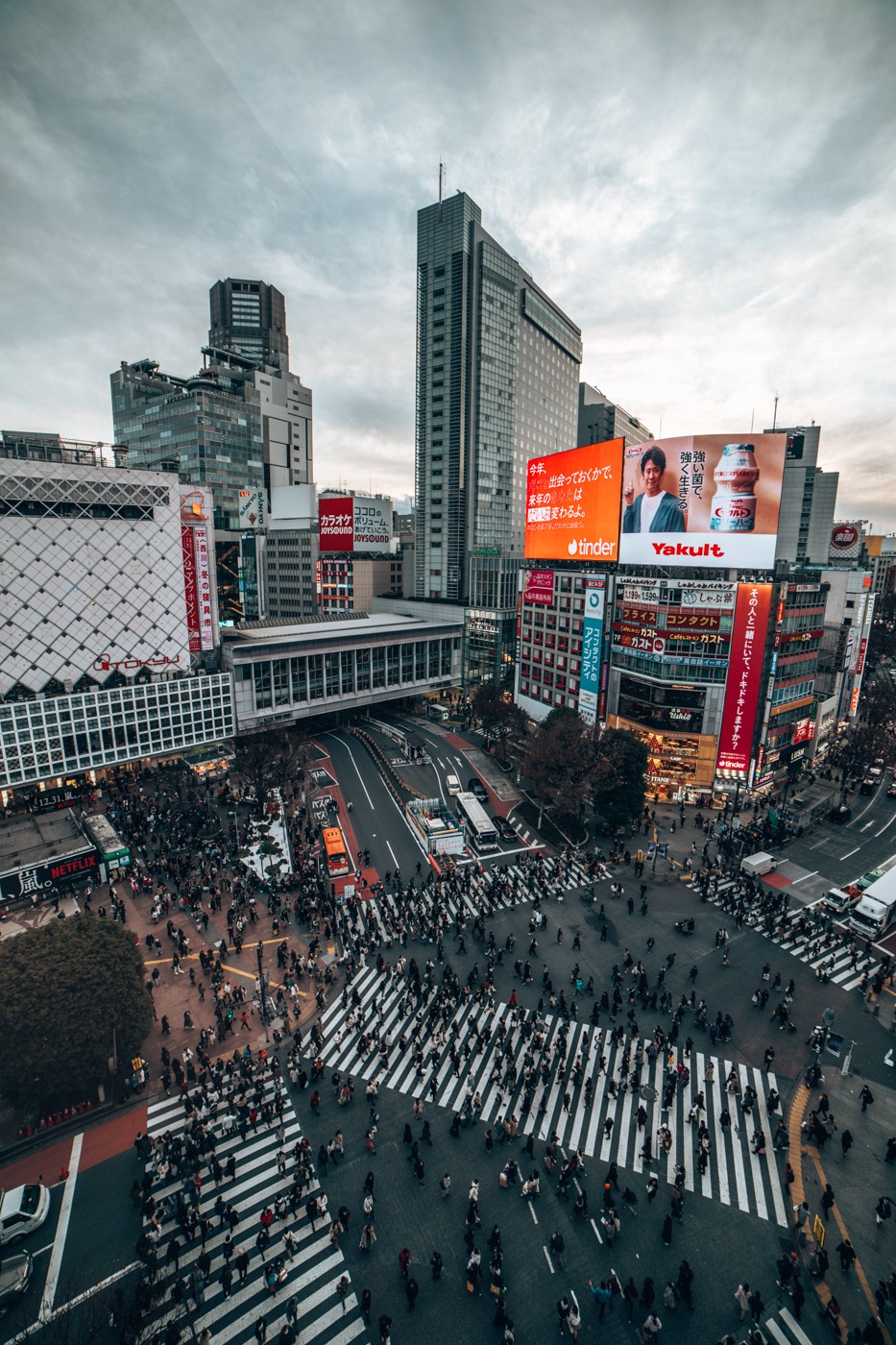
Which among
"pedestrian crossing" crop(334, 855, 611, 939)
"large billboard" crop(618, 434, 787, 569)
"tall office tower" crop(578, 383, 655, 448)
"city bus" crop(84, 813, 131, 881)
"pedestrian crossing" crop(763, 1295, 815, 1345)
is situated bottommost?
"pedestrian crossing" crop(763, 1295, 815, 1345)

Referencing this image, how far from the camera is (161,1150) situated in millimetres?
22344

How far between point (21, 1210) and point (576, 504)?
68.4m

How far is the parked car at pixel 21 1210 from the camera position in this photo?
18984 mm

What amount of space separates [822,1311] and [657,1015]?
40.7 feet

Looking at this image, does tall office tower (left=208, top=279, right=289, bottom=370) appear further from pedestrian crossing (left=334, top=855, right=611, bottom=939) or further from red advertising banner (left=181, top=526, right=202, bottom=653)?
pedestrian crossing (left=334, top=855, right=611, bottom=939)

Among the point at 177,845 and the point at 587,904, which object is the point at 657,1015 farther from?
the point at 177,845

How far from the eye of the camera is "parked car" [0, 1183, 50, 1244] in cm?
1898

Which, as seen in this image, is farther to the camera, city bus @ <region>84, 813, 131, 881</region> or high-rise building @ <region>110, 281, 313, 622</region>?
high-rise building @ <region>110, 281, 313, 622</region>

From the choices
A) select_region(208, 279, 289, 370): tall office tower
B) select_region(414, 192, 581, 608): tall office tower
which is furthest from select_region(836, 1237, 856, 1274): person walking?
select_region(208, 279, 289, 370): tall office tower

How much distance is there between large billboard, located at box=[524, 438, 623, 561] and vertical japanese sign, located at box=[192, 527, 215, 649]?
40184mm

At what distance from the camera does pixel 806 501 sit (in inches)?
5399

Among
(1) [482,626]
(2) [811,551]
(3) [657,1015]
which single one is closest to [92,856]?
(3) [657,1015]

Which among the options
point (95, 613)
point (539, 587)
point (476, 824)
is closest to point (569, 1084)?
point (476, 824)

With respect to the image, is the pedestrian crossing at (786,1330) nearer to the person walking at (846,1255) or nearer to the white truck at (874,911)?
the person walking at (846,1255)
